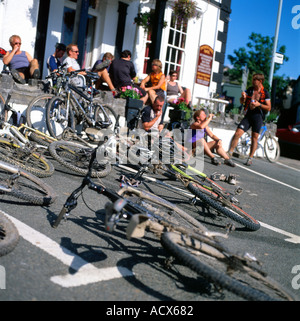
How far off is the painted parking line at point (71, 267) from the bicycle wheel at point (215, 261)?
1.55 feet

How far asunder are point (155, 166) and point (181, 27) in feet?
33.3

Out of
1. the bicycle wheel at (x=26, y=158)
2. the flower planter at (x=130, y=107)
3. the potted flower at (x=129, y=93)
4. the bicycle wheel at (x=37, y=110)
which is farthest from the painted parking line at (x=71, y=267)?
the potted flower at (x=129, y=93)

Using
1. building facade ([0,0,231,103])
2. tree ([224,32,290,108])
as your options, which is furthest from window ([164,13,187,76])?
tree ([224,32,290,108])

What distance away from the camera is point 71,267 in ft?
9.73

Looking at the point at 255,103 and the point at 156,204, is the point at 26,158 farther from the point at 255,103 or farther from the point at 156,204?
the point at 255,103

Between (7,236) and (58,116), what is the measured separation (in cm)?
410

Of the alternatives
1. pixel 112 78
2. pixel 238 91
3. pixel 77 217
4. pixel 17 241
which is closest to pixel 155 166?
pixel 77 217

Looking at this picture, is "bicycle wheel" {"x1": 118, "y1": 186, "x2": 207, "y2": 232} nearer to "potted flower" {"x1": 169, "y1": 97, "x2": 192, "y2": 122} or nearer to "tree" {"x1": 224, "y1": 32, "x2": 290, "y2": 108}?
"potted flower" {"x1": 169, "y1": 97, "x2": 192, "y2": 122}

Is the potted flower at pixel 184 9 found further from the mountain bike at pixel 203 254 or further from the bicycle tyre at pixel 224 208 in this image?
the mountain bike at pixel 203 254

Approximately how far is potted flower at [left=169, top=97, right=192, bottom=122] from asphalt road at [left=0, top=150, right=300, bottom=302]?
547 centimetres

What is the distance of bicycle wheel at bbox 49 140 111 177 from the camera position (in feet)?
18.0

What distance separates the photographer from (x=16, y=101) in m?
7.57
